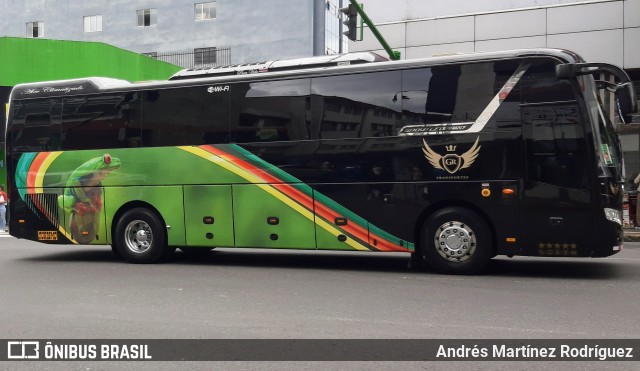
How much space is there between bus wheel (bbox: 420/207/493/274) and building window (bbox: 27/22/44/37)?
4129 centimetres

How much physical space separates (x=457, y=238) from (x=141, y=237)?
568 centimetres

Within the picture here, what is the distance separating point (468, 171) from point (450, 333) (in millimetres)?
3681

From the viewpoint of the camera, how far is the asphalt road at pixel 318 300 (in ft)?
19.9

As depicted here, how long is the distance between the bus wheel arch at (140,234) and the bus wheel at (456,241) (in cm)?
475

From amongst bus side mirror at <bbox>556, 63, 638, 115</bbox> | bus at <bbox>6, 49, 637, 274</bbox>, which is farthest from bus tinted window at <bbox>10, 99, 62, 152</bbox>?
bus side mirror at <bbox>556, 63, 638, 115</bbox>

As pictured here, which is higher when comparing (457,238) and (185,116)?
(185,116)

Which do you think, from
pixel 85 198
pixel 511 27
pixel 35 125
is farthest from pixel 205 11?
pixel 85 198

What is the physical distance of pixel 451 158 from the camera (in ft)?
30.1

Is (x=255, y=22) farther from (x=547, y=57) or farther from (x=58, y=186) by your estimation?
(x=547, y=57)

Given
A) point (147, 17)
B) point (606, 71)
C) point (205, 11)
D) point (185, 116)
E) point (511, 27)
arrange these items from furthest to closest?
point (147, 17) < point (205, 11) < point (511, 27) < point (185, 116) < point (606, 71)

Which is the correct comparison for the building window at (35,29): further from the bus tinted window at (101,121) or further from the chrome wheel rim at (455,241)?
the chrome wheel rim at (455,241)

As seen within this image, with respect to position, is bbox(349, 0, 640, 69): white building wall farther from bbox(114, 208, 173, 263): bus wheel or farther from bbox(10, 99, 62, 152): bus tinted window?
bbox(10, 99, 62, 152): bus tinted window

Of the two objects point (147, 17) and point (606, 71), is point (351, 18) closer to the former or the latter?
point (606, 71)

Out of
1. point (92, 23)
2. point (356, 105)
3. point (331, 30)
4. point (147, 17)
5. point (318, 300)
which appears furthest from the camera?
point (92, 23)
